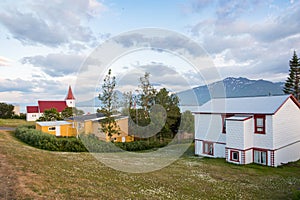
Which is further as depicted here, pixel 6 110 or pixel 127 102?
pixel 6 110

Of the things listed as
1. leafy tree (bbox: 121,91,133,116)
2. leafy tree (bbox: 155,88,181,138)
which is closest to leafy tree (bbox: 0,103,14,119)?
leafy tree (bbox: 121,91,133,116)

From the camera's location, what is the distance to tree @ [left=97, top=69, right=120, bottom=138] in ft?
109

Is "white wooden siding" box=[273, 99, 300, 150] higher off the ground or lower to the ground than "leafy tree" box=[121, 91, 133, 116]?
lower

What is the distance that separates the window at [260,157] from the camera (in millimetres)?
24188

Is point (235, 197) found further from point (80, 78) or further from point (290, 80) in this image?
point (290, 80)

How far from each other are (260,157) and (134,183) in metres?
16.6

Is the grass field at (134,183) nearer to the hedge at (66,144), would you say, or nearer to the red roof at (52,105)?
the hedge at (66,144)

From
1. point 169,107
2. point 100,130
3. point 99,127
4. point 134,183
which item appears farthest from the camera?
point 169,107

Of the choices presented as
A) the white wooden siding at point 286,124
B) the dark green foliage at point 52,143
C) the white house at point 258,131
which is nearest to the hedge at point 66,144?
the dark green foliage at point 52,143

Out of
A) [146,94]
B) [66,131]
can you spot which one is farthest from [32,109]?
[146,94]

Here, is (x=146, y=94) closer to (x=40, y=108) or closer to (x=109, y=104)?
(x=109, y=104)

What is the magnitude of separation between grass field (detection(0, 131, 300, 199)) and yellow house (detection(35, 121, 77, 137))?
74.3 feet

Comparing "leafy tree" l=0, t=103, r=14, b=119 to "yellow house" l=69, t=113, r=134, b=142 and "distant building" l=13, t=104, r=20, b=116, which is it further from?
"yellow house" l=69, t=113, r=134, b=142

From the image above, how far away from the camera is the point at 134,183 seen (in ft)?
46.7
